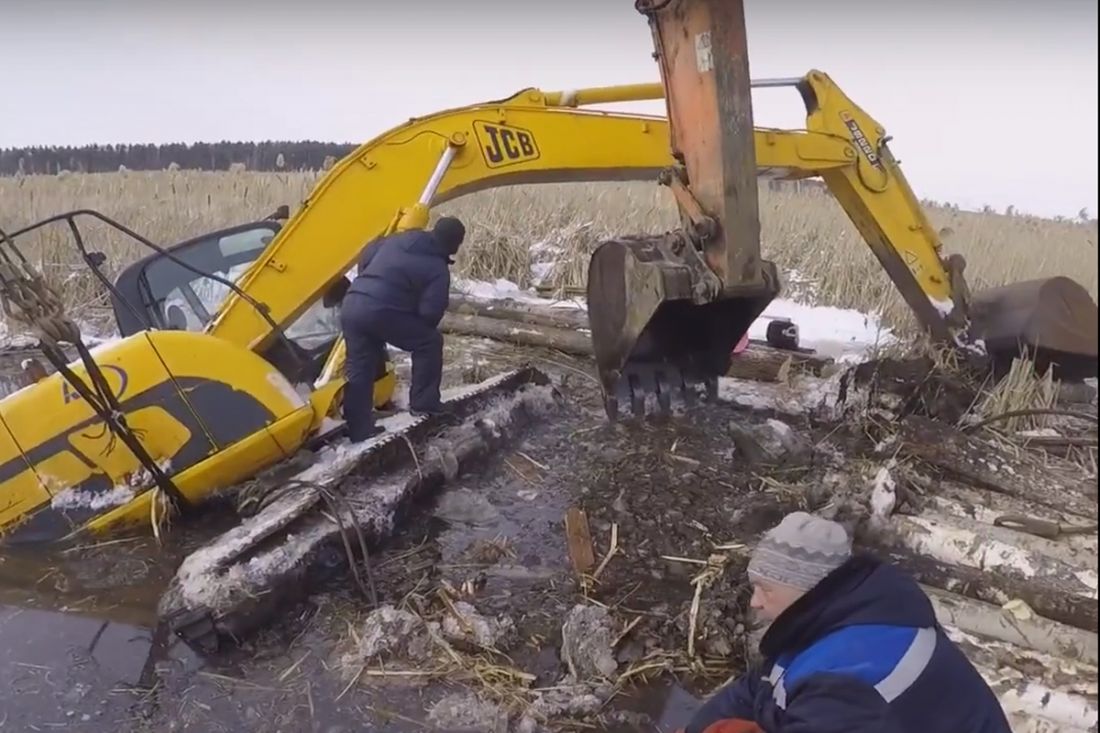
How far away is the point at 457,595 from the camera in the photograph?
14.0ft

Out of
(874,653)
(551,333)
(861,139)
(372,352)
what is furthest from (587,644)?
(551,333)

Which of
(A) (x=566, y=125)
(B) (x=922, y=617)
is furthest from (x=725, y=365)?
(B) (x=922, y=617)

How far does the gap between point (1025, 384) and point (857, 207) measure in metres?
1.57

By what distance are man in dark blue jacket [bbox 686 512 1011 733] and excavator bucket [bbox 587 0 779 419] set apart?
92.5 inches

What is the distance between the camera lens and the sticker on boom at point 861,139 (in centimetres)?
642

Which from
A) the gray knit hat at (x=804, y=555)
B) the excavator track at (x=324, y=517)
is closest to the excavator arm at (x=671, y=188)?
the excavator track at (x=324, y=517)

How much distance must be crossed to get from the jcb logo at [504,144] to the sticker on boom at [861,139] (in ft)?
7.45

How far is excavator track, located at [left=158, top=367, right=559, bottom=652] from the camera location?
392 cm

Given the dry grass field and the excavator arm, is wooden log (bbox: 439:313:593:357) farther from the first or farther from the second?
the excavator arm

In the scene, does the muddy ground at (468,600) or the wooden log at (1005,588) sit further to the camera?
the wooden log at (1005,588)

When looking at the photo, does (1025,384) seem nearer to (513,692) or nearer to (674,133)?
(674,133)

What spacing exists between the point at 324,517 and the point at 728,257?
2295mm

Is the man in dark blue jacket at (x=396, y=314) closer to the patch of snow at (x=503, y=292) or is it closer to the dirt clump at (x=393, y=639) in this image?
the dirt clump at (x=393, y=639)

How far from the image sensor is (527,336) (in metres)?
8.70
